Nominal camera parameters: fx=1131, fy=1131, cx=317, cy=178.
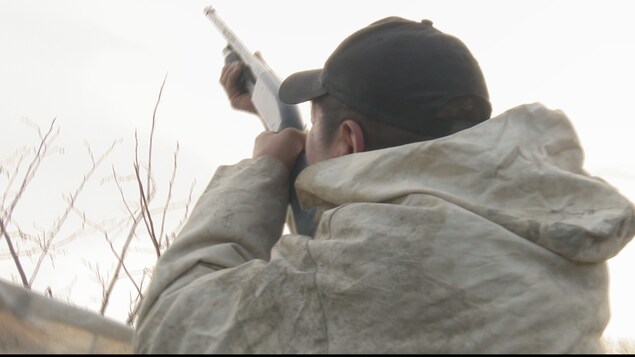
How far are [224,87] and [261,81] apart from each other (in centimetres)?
23

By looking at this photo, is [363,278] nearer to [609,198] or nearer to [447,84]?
[609,198]

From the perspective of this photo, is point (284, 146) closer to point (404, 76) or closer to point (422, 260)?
point (404, 76)

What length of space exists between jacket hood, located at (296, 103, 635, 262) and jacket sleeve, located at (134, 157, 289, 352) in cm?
23

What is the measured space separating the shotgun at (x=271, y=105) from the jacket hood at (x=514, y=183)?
27cm

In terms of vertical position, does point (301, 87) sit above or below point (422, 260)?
above

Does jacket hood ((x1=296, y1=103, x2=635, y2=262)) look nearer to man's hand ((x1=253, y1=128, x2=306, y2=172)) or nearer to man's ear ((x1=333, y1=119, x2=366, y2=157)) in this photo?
man's ear ((x1=333, y1=119, x2=366, y2=157))

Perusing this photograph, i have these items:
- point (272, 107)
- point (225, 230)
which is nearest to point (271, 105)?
point (272, 107)

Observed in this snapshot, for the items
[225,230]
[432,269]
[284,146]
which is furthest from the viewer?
[284,146]

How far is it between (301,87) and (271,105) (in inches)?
11.0

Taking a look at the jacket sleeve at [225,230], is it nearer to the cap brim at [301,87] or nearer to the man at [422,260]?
the man at [422,260]

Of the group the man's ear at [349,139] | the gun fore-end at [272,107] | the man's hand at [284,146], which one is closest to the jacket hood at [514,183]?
the man's ear at [349,139]

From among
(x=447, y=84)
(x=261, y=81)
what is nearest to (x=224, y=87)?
(x=261, y=81)

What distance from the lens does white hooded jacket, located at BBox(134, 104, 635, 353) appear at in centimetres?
212

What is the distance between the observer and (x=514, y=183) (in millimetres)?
2273
